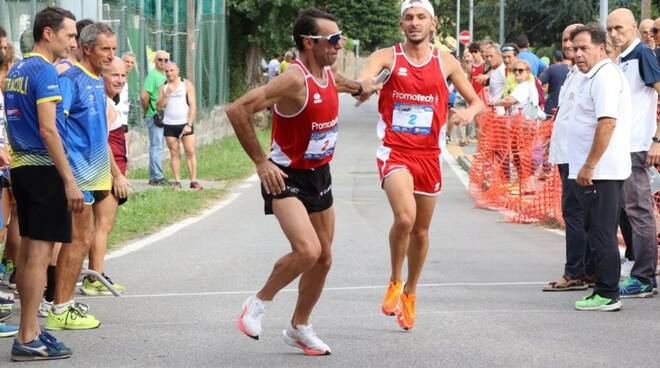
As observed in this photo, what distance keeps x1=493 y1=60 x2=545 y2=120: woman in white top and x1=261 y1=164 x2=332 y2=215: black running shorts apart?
1066 cm

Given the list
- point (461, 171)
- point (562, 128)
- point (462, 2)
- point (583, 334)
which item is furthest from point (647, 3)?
point (462, 2)

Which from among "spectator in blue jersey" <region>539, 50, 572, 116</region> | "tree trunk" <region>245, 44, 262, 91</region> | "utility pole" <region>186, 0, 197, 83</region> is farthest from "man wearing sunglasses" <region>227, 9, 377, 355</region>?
"tree trunk" <region>245, 44, 262, 91</region>

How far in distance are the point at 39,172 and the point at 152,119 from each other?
12160mm

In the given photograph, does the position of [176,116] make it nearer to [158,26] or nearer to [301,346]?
[158,26]

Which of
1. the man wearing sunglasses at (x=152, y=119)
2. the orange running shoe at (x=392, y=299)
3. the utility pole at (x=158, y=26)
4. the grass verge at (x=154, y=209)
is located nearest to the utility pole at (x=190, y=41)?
the utility pole at (x=158, y=26)

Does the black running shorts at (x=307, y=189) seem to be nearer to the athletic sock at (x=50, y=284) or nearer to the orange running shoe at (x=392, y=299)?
the orange running shoe at (x=392, y=299)

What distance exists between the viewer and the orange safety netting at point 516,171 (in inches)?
588

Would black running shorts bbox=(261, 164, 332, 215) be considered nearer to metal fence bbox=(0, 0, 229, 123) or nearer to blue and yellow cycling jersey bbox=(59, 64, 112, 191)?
blue and yellow cycling jersey bbox=(59, 64, 112, 191)

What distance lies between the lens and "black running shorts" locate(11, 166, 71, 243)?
23.3 feet

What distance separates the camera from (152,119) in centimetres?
1928

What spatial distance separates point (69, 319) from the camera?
7.98 meters

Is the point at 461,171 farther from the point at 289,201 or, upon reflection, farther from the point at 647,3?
the point at 289,201

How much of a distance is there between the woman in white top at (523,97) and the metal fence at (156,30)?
6362 mm

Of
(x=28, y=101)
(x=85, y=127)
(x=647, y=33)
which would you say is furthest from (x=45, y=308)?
(x=647, y=33)
